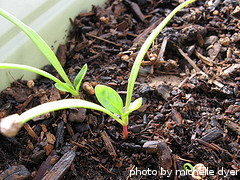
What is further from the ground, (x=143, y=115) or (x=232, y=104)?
(x=143, y=115)

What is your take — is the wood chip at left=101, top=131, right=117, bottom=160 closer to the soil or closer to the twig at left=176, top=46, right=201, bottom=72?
the soil

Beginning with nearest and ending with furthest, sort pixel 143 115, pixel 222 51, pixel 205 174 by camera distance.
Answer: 1. pixel 205 174
2. pixel 143 115
3. pixel 222 51

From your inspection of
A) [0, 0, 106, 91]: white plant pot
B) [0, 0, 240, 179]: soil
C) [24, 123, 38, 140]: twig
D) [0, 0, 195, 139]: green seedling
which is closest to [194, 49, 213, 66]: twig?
[0, 0, 240, 179]: soil

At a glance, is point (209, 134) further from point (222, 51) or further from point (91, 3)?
point (91, 3)

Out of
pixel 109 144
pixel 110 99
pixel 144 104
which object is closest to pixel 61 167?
pixel 109 144

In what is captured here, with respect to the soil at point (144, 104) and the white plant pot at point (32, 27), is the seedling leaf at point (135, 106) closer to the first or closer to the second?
the soil at point (144, 104)

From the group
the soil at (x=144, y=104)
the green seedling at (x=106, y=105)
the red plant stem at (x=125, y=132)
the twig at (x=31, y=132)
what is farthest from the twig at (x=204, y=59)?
the twig at (x=31, y=132)

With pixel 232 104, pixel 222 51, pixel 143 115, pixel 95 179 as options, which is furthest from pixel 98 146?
pixel 222 51
